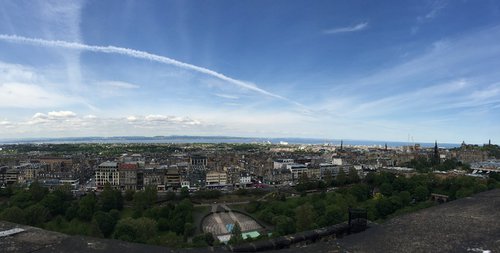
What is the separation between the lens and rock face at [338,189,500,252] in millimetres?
4594

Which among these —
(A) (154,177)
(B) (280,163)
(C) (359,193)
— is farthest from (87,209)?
(B) (280,163)

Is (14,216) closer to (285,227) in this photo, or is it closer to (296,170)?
(285,227)

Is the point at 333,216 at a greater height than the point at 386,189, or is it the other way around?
the point at 333,216

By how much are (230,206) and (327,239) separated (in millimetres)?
38241

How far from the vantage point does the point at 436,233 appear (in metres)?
5.16

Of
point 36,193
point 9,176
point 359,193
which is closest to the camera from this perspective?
point 36,193

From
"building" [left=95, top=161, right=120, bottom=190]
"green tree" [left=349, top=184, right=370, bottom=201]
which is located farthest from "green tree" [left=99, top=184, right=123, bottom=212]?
"green tree" [left=349, top=184, right=370, bottom=201]

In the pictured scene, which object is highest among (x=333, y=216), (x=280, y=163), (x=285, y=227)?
(x=280, y=163)

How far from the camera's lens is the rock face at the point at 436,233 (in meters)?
4.59

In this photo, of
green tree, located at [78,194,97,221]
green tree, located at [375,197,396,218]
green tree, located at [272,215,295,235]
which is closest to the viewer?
green tree, located at [272,215,295,235]

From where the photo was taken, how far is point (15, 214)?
29234 millimetres

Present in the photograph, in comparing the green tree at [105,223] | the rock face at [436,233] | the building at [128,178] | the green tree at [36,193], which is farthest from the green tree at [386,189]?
the green tree at [36,193]

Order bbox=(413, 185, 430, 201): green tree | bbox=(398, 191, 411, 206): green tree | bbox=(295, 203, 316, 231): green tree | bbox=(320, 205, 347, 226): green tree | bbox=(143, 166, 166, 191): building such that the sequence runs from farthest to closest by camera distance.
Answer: bbox=(143, 166, 166, 191): building → bbox=(413, 185, 430, 201): green tree → bbox=(398, 191, 411, 206): green tree → bbox=(295, 203, 316, 231): green tree → bbox=(320, 205, 347, 226): green tree

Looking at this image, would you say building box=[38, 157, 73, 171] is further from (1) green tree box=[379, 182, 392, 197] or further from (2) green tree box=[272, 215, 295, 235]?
(1) green tree box=[379, 182, 392, 197]
